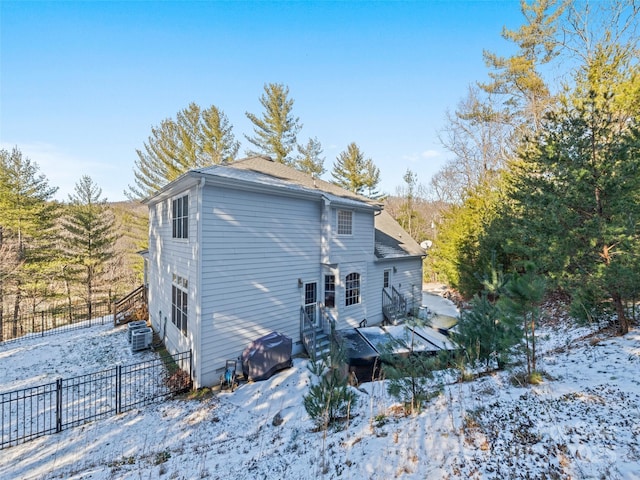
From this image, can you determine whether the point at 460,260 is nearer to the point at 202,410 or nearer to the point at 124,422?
the point at 202,410

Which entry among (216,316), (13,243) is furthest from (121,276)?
(216,316)

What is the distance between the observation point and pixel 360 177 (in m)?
29.7

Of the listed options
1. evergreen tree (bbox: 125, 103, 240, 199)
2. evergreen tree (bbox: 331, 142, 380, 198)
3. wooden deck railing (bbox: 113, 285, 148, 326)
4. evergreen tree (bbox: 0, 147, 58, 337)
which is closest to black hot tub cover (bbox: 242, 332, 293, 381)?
wooden deck railing (bbox: 113, 285, 148, 326)

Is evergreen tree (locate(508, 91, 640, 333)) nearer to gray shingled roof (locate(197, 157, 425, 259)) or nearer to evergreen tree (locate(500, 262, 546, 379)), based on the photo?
evergreen tree (locate(500, 262, 546, 379))

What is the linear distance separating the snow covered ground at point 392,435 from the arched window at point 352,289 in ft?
15.1

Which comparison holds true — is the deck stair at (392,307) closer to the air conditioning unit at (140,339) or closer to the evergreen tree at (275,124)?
the air conditioning unit at (140,339)

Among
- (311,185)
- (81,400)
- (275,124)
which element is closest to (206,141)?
(275,124)

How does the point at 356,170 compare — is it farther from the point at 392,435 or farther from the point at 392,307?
the point at 392,435

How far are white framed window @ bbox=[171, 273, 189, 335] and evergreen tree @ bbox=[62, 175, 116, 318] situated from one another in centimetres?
1434

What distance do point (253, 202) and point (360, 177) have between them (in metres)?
22.6

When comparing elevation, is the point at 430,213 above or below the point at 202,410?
above

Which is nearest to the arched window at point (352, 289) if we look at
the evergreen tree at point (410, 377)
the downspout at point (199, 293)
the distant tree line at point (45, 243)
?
the downspout at point (199, 293)

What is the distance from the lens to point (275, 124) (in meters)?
24.2

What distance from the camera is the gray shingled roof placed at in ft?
30.4
